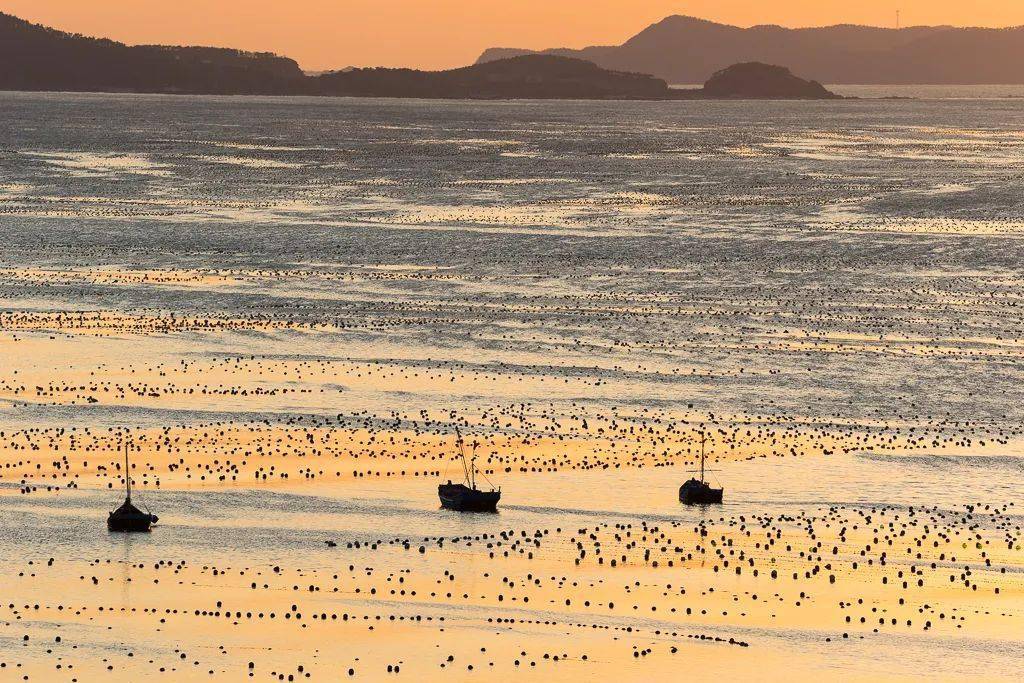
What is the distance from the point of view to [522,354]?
267 ft

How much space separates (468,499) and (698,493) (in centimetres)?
679

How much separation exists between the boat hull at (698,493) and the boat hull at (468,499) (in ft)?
18.1

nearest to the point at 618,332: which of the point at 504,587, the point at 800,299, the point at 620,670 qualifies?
the point at 800,299

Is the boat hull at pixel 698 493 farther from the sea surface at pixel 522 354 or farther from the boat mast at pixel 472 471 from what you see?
the boat mast at pixel 472 471

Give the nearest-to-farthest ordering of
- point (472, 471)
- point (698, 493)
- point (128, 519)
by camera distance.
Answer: point (128, 519), point (698, 493), point (472, 471)

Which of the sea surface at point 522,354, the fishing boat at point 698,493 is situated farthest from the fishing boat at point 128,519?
the fishing boat at point 698,493

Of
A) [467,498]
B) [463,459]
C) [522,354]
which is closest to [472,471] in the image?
[463,459]

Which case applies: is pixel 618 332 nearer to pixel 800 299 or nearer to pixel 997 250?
pixel 800 299

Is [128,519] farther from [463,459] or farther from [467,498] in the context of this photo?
[463,459]

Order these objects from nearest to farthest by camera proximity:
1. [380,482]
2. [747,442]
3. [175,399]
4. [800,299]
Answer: [380,482] < [747,442] < [175,399] < [800,299]

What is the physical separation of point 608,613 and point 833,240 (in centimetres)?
9404

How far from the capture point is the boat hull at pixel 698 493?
2164 inches

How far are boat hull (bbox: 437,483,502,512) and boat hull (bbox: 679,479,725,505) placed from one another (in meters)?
5.52

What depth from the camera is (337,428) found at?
214 feet
